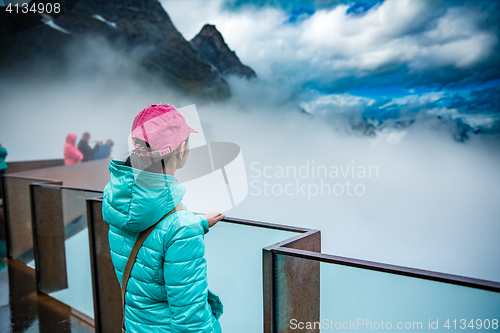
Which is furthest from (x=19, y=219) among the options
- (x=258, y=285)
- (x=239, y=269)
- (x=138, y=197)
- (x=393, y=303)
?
(x=393, y=303)

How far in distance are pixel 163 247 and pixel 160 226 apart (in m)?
0.06

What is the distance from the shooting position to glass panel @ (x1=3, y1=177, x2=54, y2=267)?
3.79 metres

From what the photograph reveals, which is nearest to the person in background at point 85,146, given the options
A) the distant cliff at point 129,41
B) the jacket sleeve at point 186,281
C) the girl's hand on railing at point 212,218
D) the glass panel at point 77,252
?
the glass panel at point 77,252

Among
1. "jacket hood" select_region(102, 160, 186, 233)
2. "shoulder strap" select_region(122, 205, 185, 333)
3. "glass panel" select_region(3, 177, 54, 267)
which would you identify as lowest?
"glass panel" select_region(3, 177, 54, 267)

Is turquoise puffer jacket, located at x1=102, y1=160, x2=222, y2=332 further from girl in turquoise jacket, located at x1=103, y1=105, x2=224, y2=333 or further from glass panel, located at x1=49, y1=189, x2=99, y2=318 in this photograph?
glass panel, located at x1=49, y1=189, x2=99, y2=318

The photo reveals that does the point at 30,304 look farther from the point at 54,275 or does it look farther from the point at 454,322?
the point at 454,322

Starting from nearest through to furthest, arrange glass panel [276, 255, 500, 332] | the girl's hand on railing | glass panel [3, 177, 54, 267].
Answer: glass panel [276, 255, 500, 332]
the girl's hand on railing
glass panel [3, 177, 54, 267]

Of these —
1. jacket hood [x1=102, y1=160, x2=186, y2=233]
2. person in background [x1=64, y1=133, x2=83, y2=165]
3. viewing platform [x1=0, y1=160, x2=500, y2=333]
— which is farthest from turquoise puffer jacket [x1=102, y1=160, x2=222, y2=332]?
person in background [x1=64, y1=133, x2=83, y2=165]

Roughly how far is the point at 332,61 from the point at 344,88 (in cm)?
216

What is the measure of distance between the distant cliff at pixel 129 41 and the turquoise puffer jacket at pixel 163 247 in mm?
21321

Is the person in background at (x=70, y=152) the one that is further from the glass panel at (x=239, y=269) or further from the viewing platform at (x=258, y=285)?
the glass panel at (x=239, y=269)

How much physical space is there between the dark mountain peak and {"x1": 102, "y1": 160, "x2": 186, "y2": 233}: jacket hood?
27167 mm

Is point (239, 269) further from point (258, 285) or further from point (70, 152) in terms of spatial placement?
point (70, 152)

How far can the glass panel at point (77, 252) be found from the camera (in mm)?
A: 2420
